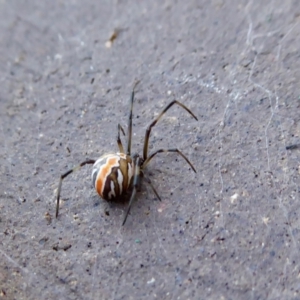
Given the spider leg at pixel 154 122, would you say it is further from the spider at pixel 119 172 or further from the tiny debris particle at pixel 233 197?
the tiny debris particle at pixel 233 197

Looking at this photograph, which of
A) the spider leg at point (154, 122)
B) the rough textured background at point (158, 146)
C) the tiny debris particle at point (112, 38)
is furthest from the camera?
the tiny debris particle at point (112, 38)

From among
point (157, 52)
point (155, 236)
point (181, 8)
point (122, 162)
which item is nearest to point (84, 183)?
point (122, 162)

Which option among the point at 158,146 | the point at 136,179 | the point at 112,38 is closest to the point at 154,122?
the point at 158,146

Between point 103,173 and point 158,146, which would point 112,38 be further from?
point 103,173

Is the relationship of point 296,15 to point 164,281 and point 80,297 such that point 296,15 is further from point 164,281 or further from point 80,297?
point 80,297

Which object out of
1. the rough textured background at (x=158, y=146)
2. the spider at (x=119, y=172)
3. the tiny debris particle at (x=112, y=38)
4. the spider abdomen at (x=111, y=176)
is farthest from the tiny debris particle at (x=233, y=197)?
the tiny debris particle at (x=112, y=38)
